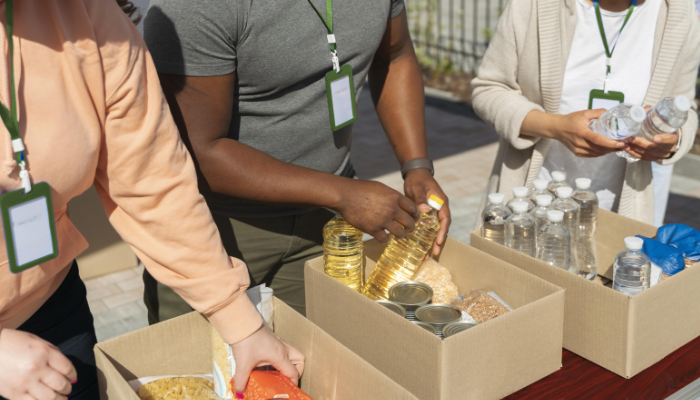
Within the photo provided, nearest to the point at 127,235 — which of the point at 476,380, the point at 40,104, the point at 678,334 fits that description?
the point at 40,104

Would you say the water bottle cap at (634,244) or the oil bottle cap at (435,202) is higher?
the oil bottle cap at (435,202)

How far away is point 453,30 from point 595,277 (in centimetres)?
729

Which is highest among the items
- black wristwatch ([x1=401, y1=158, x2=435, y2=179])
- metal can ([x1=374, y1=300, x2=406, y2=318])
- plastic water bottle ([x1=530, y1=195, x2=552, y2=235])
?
black wristwatch ([x1=401, y1=158, x2=435, y2=179])

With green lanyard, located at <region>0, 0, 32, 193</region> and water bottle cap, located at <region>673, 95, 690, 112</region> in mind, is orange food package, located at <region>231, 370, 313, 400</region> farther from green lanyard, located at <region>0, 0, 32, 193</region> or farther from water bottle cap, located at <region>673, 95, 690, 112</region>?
water bottle cap, located at <region>673, 95, 690, 112</region>

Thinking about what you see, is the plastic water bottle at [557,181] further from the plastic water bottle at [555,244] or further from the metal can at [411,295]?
the metal can at [411,295]

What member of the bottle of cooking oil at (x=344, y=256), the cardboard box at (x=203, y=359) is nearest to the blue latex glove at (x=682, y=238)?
the bottle of cooking oil at (x=344, y=256)

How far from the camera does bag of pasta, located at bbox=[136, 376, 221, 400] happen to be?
1171mm

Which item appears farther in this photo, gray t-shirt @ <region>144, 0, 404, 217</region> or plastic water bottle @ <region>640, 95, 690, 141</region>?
plastic water bottle @ <region>640, 95, 690, 141</region>

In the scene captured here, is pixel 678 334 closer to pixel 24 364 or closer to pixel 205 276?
pixel 205 276

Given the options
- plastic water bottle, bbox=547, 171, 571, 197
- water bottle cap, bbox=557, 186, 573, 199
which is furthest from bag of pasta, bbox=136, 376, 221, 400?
plastic water bottle, bbox=547, 171, 571, 197

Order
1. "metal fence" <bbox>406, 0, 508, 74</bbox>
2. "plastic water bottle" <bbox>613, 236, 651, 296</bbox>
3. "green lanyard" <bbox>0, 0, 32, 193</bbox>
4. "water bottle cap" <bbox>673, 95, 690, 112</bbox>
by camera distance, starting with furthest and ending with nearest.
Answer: "metal fence" <bbox>406, 0, 508, 74</bbox> < "water bottle cap" <bbox>673, 95, 690, 112</bbox> < "plastic water bottle" <bbox>613, 236, 651, 296</bbox> < "green lanyard" <bbox>0, 0, 32, 193</bbox>

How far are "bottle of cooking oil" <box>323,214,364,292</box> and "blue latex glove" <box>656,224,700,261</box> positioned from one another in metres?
0.75

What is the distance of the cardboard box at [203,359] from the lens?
1106mm

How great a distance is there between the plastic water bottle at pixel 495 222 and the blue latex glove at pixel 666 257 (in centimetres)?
35
